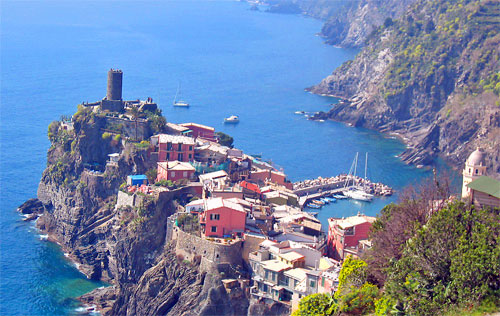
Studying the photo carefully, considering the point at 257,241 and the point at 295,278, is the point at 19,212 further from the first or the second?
the point at 295,278

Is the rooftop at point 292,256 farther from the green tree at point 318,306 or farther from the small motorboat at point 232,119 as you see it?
the small motorboat at point 232,119

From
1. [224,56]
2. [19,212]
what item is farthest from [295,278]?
[224,56]

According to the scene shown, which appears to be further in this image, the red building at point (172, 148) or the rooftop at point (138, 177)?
the red building at point (172, 148)

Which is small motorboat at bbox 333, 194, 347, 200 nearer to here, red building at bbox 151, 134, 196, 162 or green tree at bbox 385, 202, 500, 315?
red building at bbox 151, 134, 196, 162

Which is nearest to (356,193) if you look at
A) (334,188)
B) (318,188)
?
(334,188)

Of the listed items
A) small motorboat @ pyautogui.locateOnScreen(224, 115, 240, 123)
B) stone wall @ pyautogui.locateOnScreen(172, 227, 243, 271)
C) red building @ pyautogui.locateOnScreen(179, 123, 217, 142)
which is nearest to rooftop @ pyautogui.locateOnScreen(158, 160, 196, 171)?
stone wall @ pyautogui.locateOnScreen(172, 227, 243, 271)

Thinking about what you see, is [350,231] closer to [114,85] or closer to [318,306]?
[318,306]

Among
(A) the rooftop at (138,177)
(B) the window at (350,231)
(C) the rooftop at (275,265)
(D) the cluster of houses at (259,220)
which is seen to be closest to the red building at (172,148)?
(D) the cluster of houses at (259,220)
